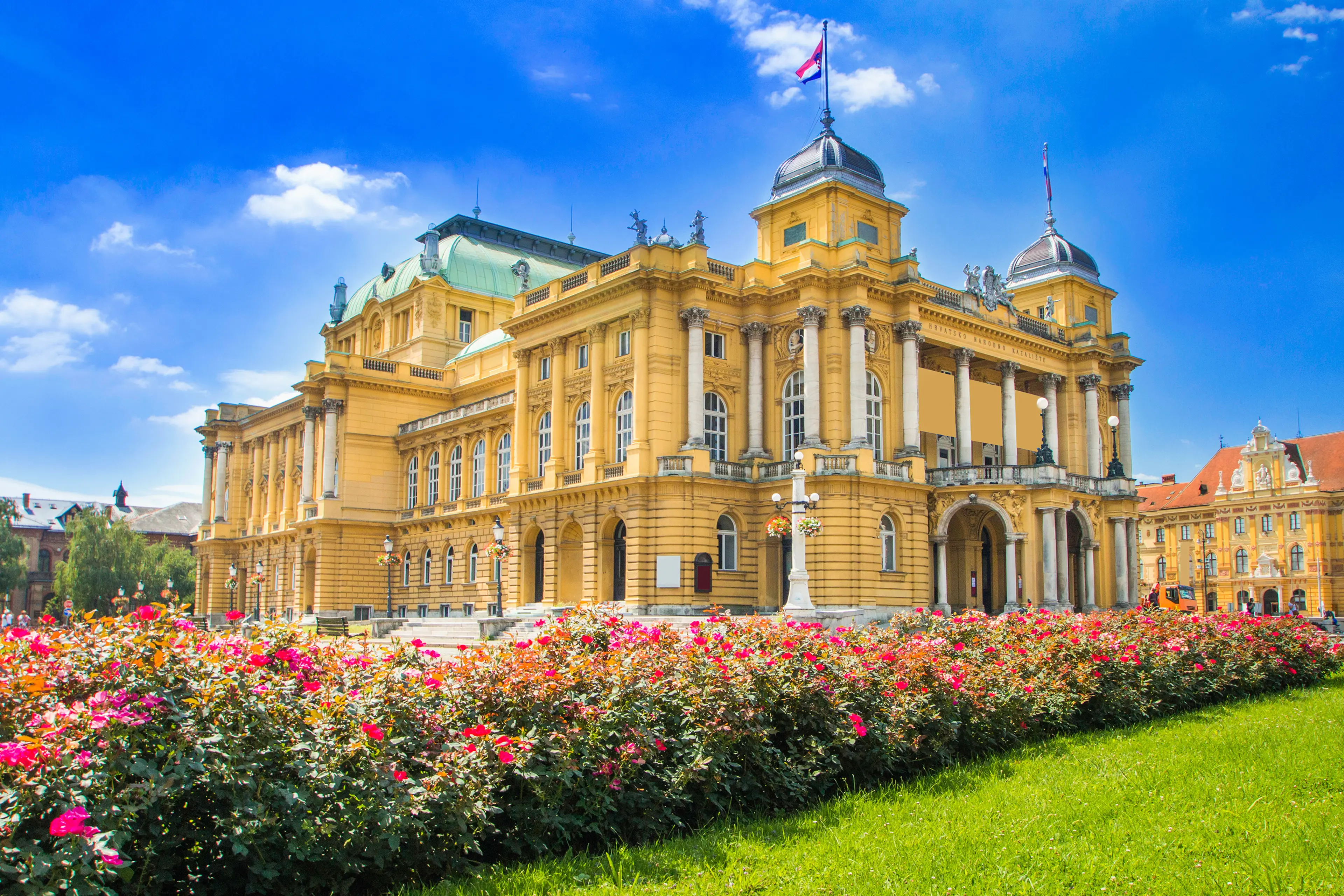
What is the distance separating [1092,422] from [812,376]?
64.1 feet

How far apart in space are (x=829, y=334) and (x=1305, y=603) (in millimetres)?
65004

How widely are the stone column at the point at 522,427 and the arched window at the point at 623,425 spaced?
6.03m

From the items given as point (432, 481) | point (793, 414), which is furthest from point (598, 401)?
point (432, 481)

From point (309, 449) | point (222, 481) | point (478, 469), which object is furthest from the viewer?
point (222, 481)

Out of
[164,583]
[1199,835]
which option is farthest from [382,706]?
[164,583]

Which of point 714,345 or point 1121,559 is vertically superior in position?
point 714,345

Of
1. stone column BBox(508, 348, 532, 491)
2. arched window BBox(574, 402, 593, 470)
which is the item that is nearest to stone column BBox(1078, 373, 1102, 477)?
arched window BBox(574, 402, 593, 470)

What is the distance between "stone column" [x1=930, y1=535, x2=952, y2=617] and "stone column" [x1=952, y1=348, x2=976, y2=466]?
434 centimetres

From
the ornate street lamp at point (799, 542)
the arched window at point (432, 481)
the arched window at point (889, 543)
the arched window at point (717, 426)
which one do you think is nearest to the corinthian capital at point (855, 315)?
the arched window at point (717, 426)

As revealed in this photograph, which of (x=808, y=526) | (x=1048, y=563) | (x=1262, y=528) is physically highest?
(x=1262, y=528)

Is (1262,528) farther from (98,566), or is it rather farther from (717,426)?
(98,566)

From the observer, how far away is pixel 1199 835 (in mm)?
10148

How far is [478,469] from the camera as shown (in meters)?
58.1

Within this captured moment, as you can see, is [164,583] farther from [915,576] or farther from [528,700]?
[528,700]
